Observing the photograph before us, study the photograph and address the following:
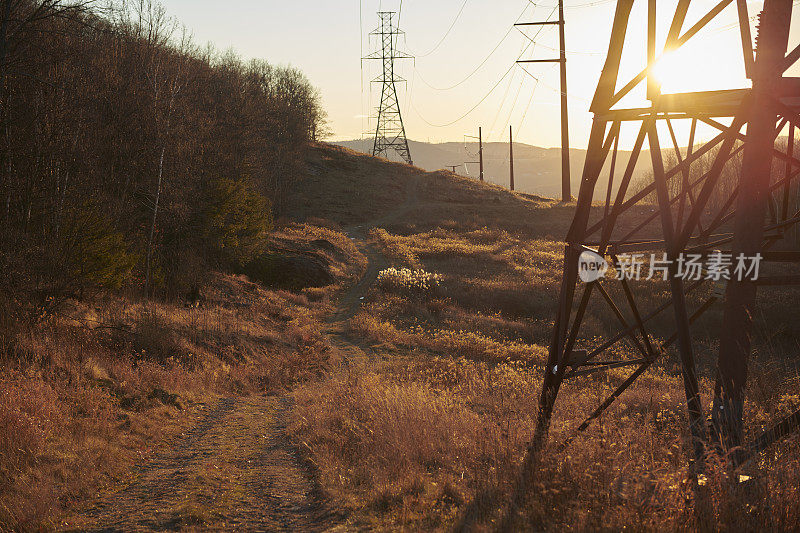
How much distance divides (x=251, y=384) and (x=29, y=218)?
6.71 m

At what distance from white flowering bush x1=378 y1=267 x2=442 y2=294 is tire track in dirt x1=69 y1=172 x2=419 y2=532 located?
62.7 feet

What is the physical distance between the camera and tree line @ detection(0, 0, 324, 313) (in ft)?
43.6

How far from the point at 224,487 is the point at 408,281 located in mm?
24755

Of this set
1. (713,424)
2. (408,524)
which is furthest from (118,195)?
(713,424)

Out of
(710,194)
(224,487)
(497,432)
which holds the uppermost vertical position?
(710,194)

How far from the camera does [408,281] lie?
104 feet

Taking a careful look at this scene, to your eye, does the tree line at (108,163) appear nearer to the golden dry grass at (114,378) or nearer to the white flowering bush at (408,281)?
the golden dry grass at (114,378)

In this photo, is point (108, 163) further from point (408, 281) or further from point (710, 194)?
point (710, 194)

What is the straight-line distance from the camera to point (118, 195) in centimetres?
2072

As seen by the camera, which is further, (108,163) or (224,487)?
(108,163)

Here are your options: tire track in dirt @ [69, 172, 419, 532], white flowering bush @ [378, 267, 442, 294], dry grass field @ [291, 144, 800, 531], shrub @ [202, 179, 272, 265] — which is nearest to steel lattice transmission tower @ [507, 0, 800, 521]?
dry grass field @ [291, 144, 800, 531]

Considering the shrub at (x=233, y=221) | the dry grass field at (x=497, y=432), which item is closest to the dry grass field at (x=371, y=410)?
the dry grass field at (x=497, y=432)

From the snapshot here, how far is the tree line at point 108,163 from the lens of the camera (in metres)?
13.3

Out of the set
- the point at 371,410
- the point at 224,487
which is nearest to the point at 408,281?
the point at 371,410
